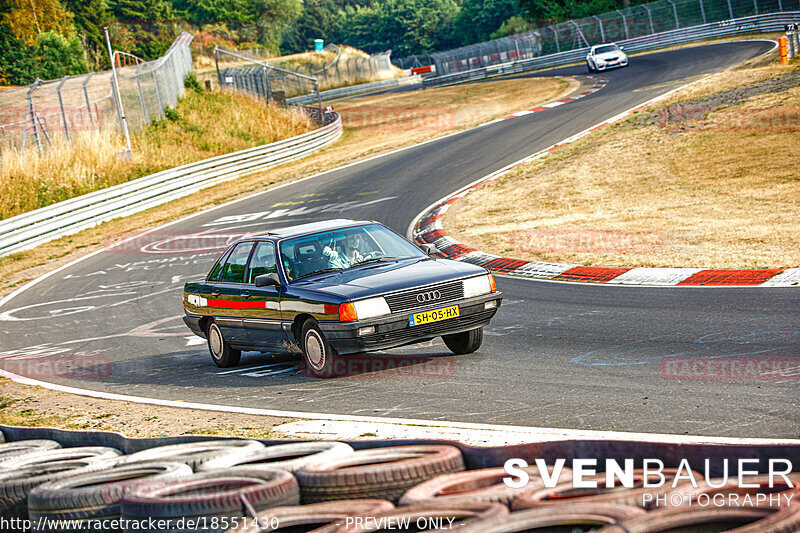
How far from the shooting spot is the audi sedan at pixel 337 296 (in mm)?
8258

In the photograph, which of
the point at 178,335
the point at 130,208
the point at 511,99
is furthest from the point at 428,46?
the point at 178,335

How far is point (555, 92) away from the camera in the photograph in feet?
137

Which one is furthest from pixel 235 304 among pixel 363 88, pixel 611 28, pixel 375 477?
pixel 363 88

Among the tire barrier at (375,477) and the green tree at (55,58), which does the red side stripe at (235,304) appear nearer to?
the tire barrier at (375,477)

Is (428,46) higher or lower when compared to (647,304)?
higher

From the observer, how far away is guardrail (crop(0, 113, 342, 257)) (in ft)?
80.4

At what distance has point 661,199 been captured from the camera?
18844 millimetres

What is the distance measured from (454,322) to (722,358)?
2.49 meters

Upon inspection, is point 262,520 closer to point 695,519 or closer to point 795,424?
point 695,519

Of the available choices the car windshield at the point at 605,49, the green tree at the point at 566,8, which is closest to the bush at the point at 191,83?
the car windshield at the point at 605,49

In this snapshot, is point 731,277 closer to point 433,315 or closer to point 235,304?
point 433,315

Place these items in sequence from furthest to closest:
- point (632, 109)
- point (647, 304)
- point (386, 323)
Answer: point (632, 109), point (647, 304), point (386, 323)

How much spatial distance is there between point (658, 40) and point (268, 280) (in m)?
51.8

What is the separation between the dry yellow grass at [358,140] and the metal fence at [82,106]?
5.74 metres
